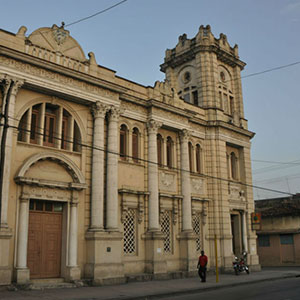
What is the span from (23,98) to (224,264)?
1667 centimetres

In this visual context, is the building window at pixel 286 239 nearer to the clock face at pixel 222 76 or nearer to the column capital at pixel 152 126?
the clock face at pixel 222 76

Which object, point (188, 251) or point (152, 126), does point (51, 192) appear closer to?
point (152, 126)

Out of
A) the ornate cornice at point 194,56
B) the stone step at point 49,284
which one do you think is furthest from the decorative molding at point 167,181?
the ornate cornice at point 194,56

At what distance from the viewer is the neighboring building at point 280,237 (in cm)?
3616

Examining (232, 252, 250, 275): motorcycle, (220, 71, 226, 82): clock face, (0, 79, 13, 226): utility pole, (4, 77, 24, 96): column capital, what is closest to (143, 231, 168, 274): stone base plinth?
(232, 252, 250, 275): motorcycle

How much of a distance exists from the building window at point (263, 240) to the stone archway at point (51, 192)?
79.9 ft

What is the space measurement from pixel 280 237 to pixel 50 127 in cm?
2604

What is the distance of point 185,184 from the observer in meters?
25.4

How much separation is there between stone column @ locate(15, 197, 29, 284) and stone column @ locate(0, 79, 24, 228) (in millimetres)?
947

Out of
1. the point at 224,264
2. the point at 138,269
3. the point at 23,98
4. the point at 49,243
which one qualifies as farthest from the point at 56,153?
the point at 224,264

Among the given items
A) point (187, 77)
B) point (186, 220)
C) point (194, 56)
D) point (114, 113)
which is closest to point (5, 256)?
point (114, 113)

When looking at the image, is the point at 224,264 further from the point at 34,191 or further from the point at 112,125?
the point at 34,191

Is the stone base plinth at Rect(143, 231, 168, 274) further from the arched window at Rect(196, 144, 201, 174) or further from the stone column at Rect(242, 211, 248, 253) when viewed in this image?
the stone column at Rect(242, 211, 248, 253)

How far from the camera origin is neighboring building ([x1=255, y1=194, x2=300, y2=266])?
36156 millimetres
